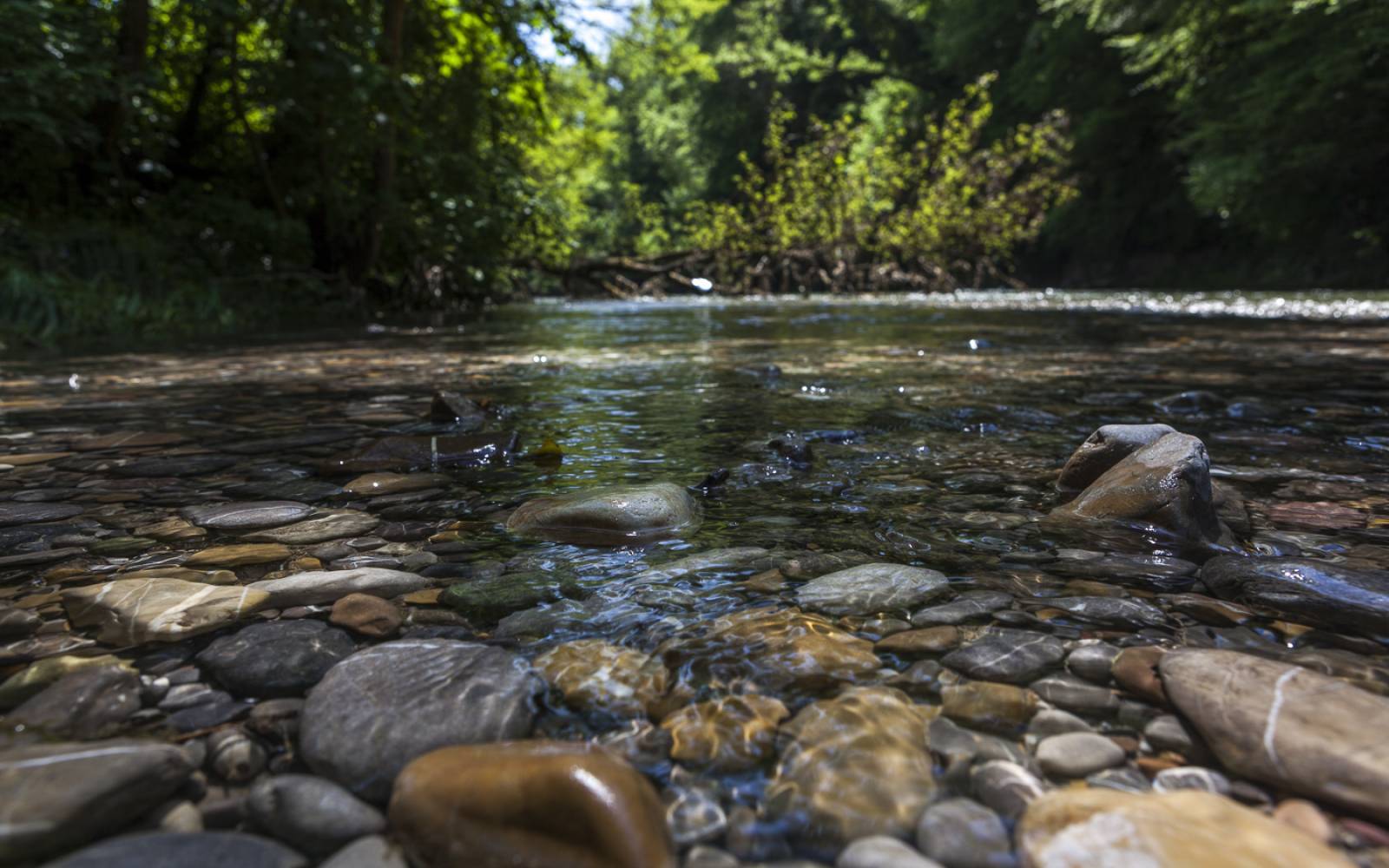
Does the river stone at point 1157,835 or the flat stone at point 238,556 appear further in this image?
the flat stone at point 238,556

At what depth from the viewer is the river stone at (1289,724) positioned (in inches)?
31.7

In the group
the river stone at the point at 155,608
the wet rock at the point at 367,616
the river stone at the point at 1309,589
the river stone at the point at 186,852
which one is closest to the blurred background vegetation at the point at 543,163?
the river stone at the point at 155,608

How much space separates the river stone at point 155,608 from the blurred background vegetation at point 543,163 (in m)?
7.38

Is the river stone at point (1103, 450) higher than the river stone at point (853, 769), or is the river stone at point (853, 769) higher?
the river stone at point (1103, 450)

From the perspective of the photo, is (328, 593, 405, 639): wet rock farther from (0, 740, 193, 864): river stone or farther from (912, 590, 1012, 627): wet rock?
(912, 590, 1012, 627): wet rock

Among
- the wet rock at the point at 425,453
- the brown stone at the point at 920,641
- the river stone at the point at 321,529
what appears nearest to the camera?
the brown stone at the point at 920,641

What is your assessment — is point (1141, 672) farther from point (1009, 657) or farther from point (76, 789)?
point (76, 789)

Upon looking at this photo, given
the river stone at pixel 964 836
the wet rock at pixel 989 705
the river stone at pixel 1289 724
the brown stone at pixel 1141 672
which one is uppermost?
the river stone at pixel 1289 724

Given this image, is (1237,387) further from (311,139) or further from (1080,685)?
(311,139)

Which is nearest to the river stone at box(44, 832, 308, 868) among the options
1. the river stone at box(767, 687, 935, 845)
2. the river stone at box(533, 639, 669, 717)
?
the river stone at box(533, 639, 669, 717)

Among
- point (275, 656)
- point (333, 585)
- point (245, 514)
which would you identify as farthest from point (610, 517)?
point (245, 514)

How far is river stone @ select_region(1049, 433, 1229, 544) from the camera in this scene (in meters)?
1.61

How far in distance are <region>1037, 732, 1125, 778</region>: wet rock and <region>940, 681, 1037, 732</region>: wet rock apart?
0.05 metres

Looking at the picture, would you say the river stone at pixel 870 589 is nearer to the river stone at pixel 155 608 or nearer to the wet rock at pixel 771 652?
the wet rock at pixel 771 652
